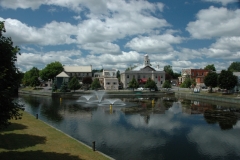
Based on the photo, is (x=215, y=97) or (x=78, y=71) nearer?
(x=215, y=97)

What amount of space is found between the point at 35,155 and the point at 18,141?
3.69 m

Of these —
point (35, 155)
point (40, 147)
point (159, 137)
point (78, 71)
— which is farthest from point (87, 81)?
point (35, 155)

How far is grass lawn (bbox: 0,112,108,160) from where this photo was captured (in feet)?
46.7

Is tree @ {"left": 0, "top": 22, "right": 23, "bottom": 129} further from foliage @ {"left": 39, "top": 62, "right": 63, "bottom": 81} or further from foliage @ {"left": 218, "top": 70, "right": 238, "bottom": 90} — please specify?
foliage @ {"left": 39, "top": 62, "right": 63, "bottom": 81}

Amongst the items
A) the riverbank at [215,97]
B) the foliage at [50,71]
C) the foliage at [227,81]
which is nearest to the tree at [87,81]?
the foliage at [50,71]

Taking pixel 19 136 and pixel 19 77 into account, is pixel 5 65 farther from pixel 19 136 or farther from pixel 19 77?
pixel 19 136

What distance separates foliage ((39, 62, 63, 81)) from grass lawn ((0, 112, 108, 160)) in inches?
3591

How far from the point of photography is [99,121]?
30812mm

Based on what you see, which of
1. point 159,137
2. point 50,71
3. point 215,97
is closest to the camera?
point 159,137

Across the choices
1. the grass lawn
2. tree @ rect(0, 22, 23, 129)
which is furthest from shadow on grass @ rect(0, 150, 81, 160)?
tree @ rect(0, 22, 23, 129)

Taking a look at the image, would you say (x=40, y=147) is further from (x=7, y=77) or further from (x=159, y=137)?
(x=159, y=137)

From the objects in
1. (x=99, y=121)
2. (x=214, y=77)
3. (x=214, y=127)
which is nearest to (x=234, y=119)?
(x=214, y=127)

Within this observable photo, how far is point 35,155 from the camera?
14.3m

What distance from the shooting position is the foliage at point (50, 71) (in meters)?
109
